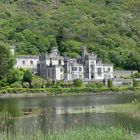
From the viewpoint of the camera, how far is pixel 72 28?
149625 mm

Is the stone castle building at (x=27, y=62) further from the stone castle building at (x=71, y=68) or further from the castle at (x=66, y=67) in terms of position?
the stone castle building at (x=71, y=68)

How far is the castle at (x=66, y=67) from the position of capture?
99.0 meters

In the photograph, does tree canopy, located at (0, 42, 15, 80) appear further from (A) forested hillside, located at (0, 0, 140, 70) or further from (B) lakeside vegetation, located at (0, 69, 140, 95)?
(A) forested hillside, located at (0, 0, 140, 70)

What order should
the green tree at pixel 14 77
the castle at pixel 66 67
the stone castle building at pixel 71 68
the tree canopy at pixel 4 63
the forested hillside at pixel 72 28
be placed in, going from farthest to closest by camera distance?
the forested hillside at pixel 72 28 → the castle at pixel 66 67 → the stone castle building at pixel 71 68 → the green tree at pixel 14 77 → the tree canopy at pixel 4 63

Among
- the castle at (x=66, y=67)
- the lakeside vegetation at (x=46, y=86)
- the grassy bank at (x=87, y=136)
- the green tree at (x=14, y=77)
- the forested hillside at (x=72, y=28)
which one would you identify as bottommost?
the grassy bank at (x=87, y=136)

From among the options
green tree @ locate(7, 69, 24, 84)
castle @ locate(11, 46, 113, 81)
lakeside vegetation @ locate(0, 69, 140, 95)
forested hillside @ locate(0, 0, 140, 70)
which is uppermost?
forested hillside @ locate(0, 0, 140, 70)

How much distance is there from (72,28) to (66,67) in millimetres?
51357

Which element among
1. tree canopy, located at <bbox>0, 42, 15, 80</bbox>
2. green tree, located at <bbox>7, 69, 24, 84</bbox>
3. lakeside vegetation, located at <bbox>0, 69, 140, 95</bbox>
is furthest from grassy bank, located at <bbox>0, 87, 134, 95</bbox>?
green tree, located at <bbox>7, 69, 24, 84</bbox>

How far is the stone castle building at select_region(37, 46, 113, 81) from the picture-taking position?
98.9m

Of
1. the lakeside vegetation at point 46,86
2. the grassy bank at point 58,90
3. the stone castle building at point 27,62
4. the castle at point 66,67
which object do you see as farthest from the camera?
the stone castle building at point 27,62

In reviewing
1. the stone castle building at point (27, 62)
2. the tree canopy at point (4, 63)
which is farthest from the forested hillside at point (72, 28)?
the tree canopy at point (4, 63)

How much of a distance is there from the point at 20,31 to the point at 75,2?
50.1 metres

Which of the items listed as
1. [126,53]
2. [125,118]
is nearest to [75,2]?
[126,53]

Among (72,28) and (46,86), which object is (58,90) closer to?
(46,86)
